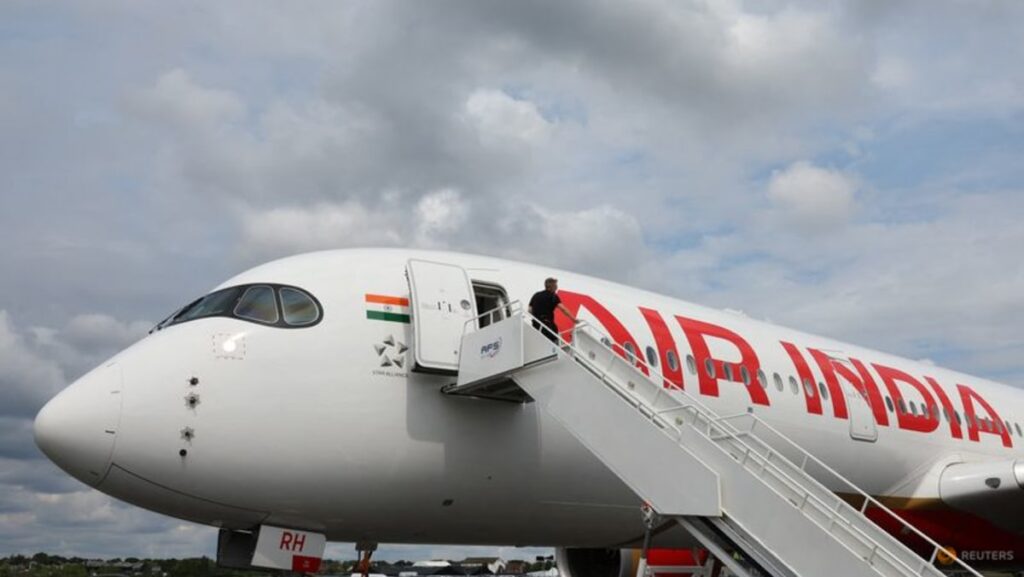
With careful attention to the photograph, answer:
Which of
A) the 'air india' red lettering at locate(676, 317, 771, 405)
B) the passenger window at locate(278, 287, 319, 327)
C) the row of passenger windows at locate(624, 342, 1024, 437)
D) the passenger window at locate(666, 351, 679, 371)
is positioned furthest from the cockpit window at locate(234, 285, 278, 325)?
the 'air india' red lettering at locate(676, 317, 771, 405)

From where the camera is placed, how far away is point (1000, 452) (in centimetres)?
2209

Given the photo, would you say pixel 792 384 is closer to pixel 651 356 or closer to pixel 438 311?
pixel 651 356

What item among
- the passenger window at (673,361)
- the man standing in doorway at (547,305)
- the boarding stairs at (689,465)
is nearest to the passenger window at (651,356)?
the passenger window at (673,361)

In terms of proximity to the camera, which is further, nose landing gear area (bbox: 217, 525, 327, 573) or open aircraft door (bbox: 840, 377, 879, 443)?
open aircraft door (bbox: 840, 377, 879, 443)

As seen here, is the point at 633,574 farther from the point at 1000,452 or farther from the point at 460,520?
the point at 1000,452

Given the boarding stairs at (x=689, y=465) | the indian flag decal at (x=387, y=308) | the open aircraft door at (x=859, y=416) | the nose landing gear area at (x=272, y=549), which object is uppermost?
the indian flag decal at (x=387, y=308)

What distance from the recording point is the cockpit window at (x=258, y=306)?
11266 millimetres

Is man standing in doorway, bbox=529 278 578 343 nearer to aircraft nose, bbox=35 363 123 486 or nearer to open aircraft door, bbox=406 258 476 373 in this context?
open aircraft door, bbox=406 258 476 373

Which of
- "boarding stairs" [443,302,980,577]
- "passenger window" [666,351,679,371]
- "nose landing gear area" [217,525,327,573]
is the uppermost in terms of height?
"passenger window" [666,351,679,371]

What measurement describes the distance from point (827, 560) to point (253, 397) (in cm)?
595

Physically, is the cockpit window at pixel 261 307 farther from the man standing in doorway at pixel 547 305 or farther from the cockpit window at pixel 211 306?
the man standing in doorway at pixel 547 305

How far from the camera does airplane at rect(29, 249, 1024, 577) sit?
33.4 ft

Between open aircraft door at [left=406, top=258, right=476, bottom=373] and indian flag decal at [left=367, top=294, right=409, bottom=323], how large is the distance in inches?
9.3

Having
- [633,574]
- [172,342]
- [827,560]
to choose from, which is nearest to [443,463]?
[172,342]
